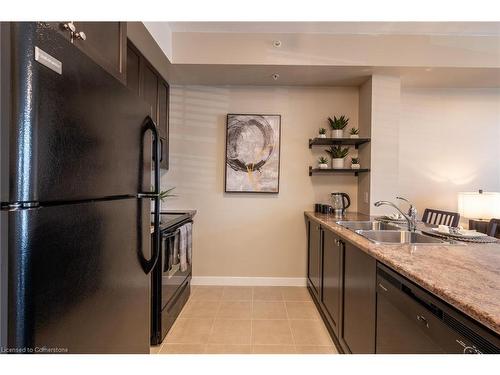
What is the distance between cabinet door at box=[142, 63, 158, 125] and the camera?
2240mm

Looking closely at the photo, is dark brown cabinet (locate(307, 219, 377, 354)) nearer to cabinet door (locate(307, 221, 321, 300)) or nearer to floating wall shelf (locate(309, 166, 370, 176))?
cabinet door (locate(307, 221, 321, 300))

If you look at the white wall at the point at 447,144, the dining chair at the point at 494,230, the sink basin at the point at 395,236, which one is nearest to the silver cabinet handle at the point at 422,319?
the sink basin at the point at 395,236

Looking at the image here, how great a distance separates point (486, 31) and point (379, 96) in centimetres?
111

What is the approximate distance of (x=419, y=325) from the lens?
913 mm

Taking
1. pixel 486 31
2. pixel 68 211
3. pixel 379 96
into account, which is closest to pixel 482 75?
pixel 486 31

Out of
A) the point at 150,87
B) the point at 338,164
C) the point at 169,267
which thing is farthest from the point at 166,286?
the point at 338,164

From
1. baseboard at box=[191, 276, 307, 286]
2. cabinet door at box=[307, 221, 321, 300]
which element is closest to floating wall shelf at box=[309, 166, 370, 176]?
cabinet door at box=[307, 221, 321, 300]

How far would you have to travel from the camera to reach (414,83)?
9.82 feet

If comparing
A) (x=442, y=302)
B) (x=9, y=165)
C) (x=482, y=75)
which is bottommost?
(x=442, y=302)

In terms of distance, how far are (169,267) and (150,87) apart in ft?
5.53

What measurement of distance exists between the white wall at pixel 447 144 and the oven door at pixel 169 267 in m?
2.90

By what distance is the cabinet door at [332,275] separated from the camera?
1.86 meters

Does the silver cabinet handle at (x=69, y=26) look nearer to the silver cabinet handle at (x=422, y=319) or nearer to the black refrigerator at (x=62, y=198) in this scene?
the black refrigerator at (x=62, y=198)
